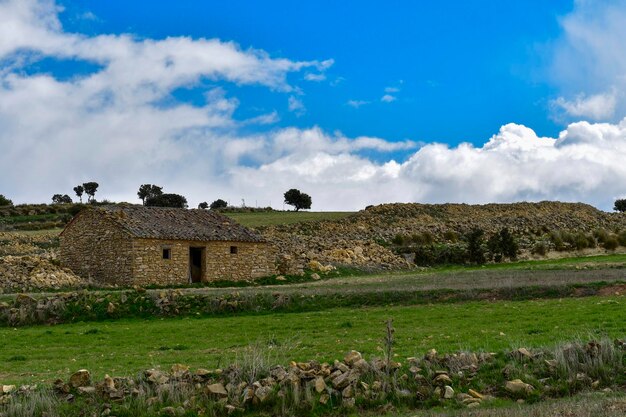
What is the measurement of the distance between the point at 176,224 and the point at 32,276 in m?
9.72

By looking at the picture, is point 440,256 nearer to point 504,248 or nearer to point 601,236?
point 504,248

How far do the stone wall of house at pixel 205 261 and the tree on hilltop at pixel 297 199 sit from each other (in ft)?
213

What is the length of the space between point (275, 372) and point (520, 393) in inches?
174

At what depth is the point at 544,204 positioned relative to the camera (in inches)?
3558

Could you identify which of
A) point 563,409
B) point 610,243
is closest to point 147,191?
point 610,243

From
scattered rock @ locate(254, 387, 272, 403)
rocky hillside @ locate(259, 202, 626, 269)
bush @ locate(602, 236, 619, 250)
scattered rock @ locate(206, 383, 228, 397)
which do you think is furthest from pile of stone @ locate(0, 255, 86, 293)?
bush @ locate(602, 236, 619, 250)

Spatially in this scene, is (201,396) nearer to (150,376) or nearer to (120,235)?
(150,376)

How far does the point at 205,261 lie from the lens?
1741 inches

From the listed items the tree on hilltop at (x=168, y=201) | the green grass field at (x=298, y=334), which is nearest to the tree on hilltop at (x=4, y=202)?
the tree on hilltop at (x=168, y=201)

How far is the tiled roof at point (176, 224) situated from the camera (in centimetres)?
4291

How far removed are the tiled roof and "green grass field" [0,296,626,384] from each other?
15286mm

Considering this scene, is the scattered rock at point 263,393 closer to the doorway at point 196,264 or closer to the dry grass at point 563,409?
the dry grass at point 563,409

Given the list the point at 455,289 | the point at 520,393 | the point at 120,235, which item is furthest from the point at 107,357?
the point at 120,235

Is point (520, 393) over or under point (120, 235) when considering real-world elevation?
under
